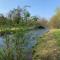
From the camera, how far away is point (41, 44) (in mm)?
7004

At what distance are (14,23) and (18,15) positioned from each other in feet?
0.88

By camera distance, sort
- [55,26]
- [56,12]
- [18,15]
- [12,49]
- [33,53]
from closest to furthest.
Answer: [12,49] → [18,15] → [33,53] → [56,12] → [55,26]

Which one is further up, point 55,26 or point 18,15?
point 18,15

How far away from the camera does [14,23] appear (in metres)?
6.02

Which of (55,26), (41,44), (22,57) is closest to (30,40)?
(22,57)

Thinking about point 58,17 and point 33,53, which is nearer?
point 33,53

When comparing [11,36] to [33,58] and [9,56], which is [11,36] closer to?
[9,56]

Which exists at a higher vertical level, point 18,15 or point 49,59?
point 18,15

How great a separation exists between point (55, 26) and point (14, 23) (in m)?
7.20

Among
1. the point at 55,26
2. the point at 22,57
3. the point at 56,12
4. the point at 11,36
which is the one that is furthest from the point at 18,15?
the point at 55,26

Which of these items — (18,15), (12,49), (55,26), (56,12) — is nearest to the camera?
Result: (12,49)

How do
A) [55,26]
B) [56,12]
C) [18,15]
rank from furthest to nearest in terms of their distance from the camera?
[55,26]
[56,12]
[18,15]

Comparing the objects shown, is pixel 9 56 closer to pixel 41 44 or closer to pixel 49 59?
pixel 49 59

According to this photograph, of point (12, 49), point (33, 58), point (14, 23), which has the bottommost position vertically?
point (33, 58)
